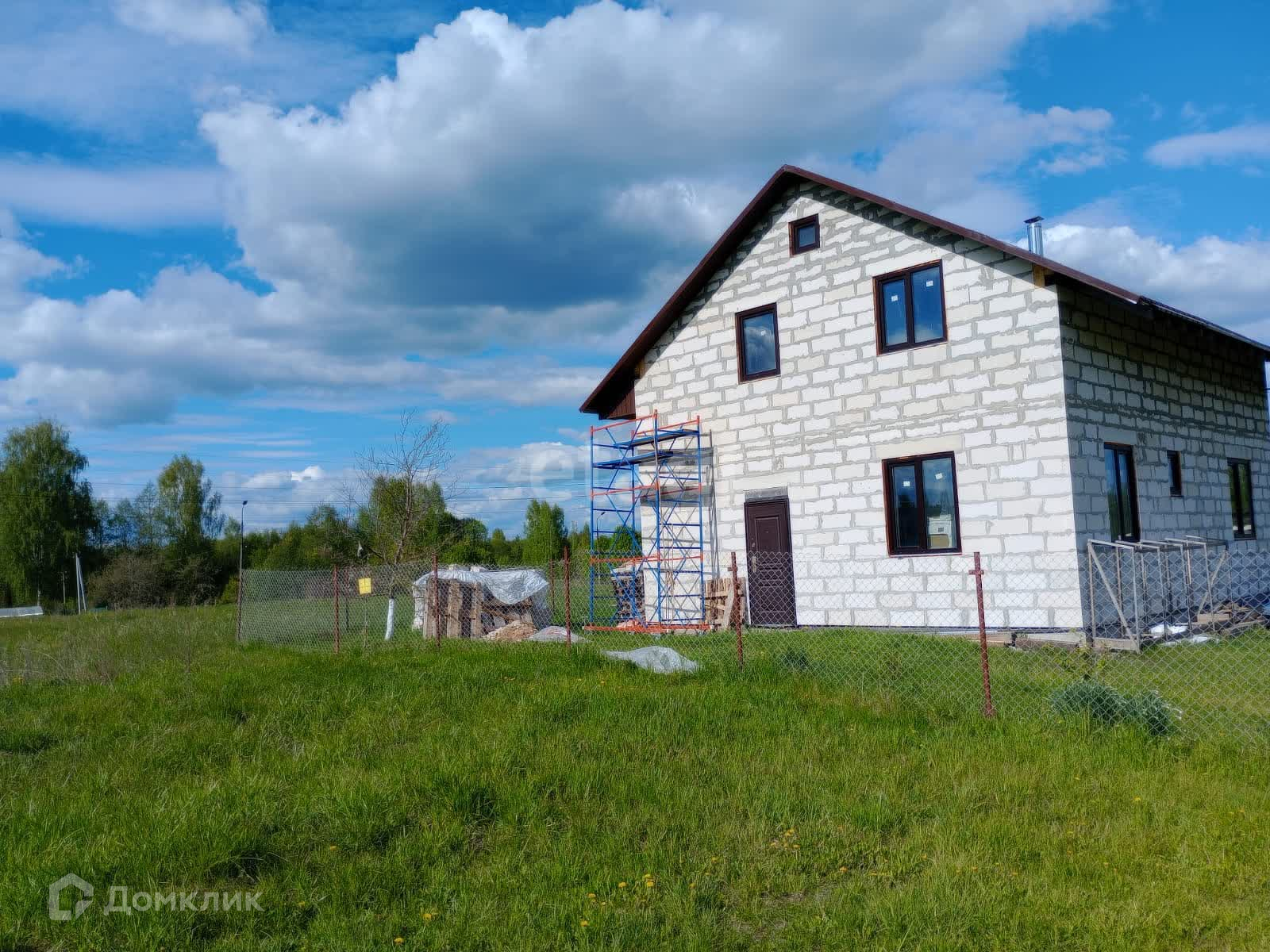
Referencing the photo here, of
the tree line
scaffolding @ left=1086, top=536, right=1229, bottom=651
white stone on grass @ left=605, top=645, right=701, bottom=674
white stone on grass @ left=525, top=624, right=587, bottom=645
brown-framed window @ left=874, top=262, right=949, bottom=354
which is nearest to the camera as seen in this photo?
white stone on grass @ left=605, top=645, right=701, bottom=674

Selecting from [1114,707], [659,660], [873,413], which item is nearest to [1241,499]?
[873,413]

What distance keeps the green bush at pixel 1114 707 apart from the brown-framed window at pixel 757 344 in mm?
9298

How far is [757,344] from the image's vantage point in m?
16.4

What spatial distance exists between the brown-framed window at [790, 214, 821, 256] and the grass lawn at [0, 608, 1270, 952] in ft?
30.4

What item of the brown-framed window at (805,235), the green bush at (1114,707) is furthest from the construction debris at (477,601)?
the green bush at (1114,707)

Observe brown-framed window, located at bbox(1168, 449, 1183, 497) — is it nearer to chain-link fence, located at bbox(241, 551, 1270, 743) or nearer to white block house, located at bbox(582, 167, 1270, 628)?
white block house, located at bbox(582, 167, 1270, 628)

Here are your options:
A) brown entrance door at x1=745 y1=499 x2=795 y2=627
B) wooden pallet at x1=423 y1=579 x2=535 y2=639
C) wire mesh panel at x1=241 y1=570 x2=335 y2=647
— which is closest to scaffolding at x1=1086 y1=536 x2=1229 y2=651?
brown entrance door at x1=745 y1=499 x2=795 y2=627

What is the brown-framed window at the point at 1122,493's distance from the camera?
13.5m

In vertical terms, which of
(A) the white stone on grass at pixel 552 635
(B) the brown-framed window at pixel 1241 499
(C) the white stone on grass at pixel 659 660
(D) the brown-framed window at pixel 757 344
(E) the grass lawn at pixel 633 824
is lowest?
(E) the grass lawn at pixel 633 824

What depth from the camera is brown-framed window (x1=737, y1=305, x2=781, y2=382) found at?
52.6 ft

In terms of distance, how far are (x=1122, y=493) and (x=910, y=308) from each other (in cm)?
418

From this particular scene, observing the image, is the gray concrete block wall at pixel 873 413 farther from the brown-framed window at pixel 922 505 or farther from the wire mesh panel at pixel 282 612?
the wire mesh panel at pixel 282 612

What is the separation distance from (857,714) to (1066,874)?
306 cm

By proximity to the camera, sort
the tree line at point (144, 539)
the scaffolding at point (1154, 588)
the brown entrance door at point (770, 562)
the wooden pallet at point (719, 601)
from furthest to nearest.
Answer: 1. the tree line at point (144, 539)
2. the wooden pallet at point (719, 601)
3. the brown entrance door at point (770, 562)
4. the scaffolding at point (1154, 588)
